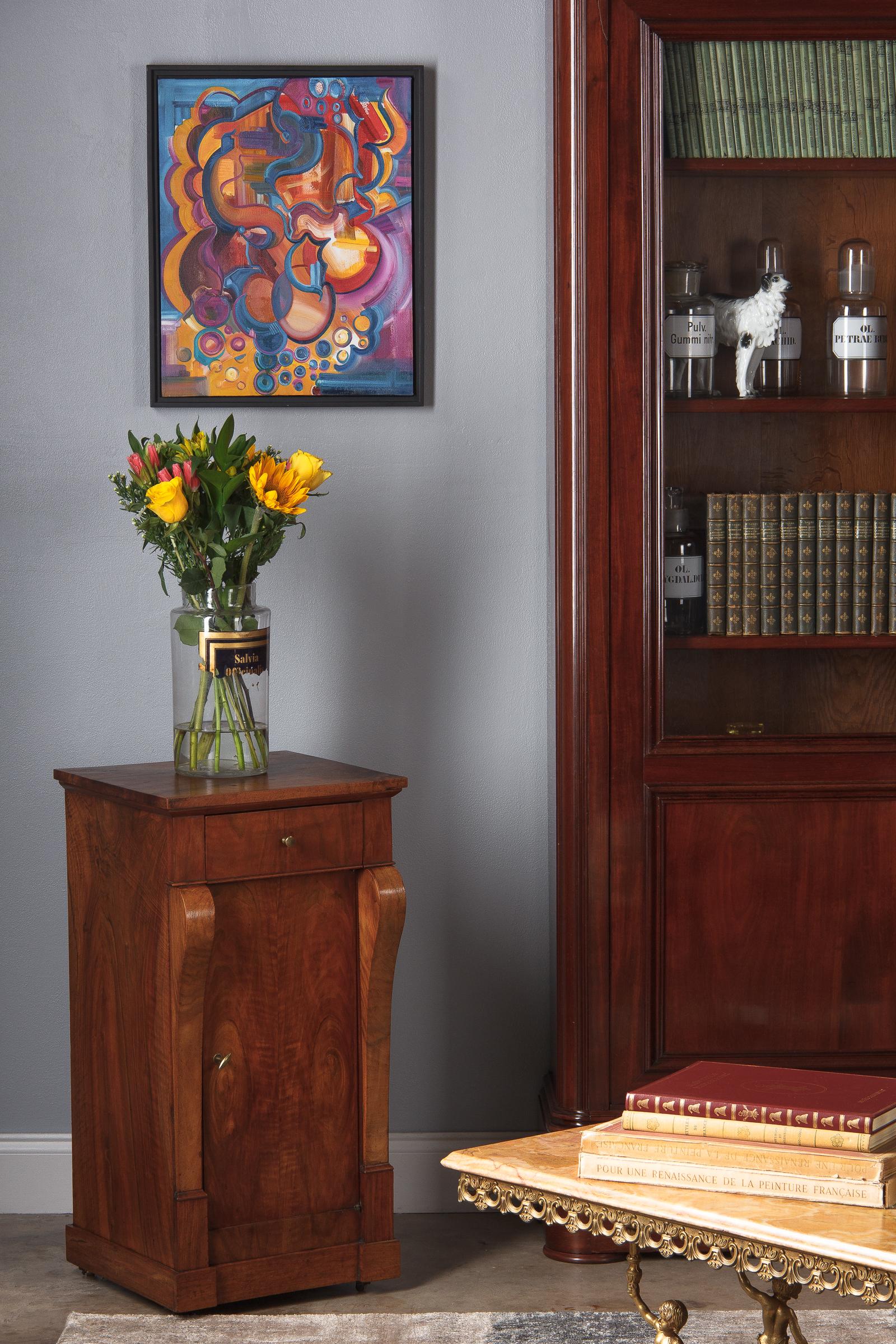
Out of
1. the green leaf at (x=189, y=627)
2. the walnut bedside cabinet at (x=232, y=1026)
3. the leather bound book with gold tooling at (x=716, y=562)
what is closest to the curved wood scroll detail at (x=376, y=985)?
the walnut bedside cabinet at (x=232, y=1026)

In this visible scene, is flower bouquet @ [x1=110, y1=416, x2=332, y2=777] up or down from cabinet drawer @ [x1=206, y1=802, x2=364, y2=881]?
up

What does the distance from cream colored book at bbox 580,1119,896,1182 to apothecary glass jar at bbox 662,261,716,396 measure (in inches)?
57.1

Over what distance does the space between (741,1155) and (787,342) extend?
1598 mm

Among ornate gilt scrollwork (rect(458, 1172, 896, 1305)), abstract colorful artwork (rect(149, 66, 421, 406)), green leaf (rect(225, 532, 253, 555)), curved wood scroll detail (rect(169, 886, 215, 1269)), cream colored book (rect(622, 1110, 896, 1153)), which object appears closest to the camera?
ornate gilt scrollwork (rect(458, 1172, 896, 1305))

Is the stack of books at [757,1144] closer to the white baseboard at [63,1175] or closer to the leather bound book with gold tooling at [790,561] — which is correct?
the leather bound book with gold tooling at [790,561]

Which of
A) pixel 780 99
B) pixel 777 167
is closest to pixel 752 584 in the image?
pixel 777 167

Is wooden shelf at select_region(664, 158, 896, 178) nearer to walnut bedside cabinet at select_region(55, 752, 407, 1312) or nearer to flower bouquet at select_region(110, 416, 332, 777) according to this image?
flower bouquet at select_region(110, 416, 332, 777)

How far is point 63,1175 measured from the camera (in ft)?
9.48

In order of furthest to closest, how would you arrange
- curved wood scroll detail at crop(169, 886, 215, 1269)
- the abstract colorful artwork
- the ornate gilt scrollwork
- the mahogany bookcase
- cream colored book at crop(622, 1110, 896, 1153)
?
the abstract colorful artwork, the mahogany bookcase, curved wood scroll detail at crop(169, 886, 215, 1269), cream colored book at crop(622, 1110, 896, 1153), the ornate gilt scrollwork

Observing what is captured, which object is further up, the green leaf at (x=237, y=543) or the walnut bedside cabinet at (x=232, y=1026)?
the green leaf at (x=237, y=543)

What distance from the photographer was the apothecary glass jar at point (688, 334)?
2545mm

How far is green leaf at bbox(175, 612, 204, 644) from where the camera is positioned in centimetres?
240

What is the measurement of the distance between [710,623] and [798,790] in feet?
1.06

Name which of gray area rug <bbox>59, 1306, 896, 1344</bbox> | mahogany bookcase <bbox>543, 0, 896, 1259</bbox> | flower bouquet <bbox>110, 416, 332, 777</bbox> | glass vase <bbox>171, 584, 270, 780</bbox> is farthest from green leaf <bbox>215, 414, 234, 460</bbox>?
gray area rug <bbox>59, 1306, 896, 1344</bbox>
